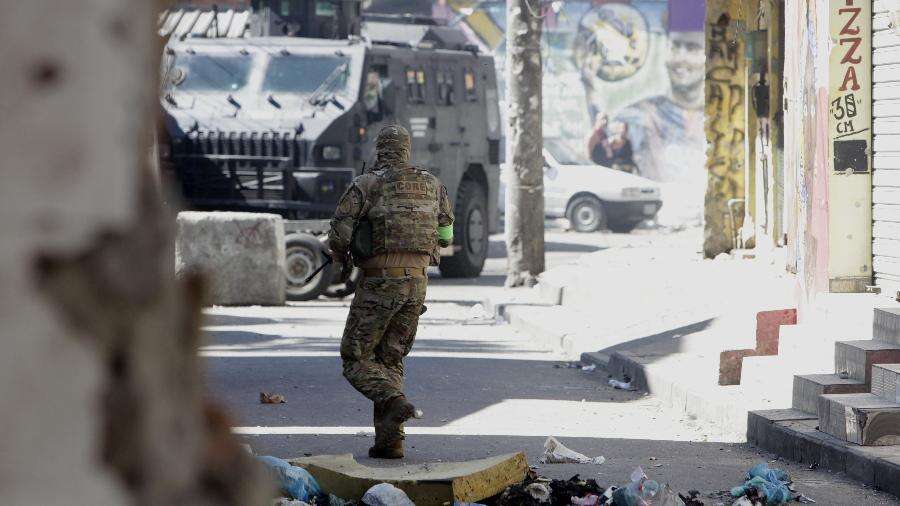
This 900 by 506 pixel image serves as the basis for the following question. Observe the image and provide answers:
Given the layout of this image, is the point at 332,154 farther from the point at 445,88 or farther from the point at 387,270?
the point at 387,270

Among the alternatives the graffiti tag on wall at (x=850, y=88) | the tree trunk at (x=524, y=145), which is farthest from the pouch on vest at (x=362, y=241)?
the tree trunk at (x=524, y=145)

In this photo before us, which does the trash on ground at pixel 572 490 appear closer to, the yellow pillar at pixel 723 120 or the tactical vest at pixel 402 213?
the tactical vest at pixel 402 213

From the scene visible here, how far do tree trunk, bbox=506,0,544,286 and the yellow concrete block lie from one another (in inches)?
418

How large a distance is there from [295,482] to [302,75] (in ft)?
39.6

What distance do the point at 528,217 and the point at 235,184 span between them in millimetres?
3272

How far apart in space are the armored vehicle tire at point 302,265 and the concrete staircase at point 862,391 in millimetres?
8585

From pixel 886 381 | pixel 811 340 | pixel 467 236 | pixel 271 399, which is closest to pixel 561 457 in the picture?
pixel 886 381

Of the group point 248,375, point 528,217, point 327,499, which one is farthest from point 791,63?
point 327,499

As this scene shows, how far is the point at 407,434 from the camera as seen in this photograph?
26.5 feet

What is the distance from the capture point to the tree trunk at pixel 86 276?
47.9 inches

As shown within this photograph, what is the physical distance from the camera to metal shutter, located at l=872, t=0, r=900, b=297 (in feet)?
31.6

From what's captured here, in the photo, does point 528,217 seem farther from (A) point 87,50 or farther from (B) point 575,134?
(B) point 575,134

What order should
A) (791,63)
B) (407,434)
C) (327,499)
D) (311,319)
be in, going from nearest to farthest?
(327,499) → (407,434) → (791,63) → (311,319)

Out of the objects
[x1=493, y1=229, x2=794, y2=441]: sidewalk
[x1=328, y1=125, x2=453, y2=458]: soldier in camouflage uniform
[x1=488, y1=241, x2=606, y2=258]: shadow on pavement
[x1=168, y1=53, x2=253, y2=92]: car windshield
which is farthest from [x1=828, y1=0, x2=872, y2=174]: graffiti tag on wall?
[x1=488, y1=241, x2=606, y2=258]: shadow on pavement
